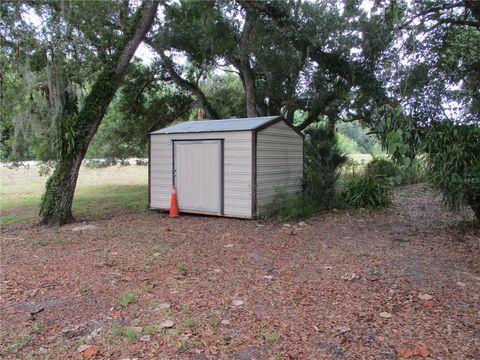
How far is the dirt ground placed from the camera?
2877mm

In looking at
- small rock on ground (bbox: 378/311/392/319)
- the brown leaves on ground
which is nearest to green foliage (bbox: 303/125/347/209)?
small rock on ground (bbox: 378/311/392/319)

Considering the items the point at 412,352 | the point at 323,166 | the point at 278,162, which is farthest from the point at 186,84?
the point at 412,352

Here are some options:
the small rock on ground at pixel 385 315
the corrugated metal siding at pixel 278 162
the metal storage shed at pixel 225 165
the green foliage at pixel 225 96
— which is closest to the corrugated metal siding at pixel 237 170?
the metal storage shed at pixel 225 165

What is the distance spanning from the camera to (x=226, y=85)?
57.3 feet

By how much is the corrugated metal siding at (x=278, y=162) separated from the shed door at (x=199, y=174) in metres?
0.91

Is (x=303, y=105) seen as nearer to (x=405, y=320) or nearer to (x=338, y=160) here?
(x=338, y=160)

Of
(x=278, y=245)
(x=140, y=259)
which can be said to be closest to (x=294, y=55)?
(x=278, y=245)

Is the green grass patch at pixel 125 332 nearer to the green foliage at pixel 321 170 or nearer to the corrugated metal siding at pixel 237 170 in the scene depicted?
the corrugated metal siding at pixel 237 170

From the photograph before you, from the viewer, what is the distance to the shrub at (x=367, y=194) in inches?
378

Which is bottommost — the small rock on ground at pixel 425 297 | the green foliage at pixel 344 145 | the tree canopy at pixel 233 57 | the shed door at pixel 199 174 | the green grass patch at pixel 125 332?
the green grass patch at pixel 125 332

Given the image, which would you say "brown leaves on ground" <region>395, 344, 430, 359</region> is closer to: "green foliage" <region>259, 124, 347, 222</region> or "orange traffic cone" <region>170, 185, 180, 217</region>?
"green foliage" <region>259, 124, 347, 222</region>

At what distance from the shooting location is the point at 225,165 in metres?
8.82

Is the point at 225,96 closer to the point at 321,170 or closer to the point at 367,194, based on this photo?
the point at 321,170

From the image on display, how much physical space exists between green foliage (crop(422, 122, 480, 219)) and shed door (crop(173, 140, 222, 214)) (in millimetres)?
4307
